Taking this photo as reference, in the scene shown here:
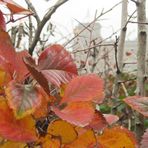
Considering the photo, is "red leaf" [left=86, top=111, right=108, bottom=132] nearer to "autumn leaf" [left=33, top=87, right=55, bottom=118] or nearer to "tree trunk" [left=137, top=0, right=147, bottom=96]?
"autumn leaf" [left=33, top=87, right=55, bottom=118]

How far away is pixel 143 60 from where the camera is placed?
1.07 m

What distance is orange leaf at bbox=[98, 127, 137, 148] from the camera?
602mm

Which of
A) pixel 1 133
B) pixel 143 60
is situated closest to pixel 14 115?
pixel 1 133

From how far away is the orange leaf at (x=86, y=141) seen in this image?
565mm

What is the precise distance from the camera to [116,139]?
0.61 m

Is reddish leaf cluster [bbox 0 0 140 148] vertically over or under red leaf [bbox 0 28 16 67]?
under

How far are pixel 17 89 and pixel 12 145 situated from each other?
0.28 feet

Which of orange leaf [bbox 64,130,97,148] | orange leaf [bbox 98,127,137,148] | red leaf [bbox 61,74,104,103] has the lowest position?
orange leaf [bbox 98,127,137,148]

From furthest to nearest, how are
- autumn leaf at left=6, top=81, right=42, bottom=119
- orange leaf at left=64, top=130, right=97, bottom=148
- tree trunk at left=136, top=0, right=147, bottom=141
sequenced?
tree trunk at left=136, top=0, right=147, bottom=141 < orange leaf at left=64, top=130, right=97, bottom=148 < autumn leaf at left=6, top=81, right=42, bottom=119

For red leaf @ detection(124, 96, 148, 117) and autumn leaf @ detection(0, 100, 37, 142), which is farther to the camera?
red leaf @ detection(124, 96, 148, 117)

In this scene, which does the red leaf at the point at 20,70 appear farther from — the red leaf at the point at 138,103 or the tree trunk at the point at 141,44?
the tree trunk at the point at 141,44

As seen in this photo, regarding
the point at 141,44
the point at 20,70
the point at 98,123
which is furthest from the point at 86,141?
the point at 141,44

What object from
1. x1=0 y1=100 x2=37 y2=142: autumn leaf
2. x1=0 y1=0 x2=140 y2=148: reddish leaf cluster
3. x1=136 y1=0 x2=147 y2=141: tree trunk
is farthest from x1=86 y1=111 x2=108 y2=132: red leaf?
x1=136 y1=0 x2=147 y2=141: tree trunk

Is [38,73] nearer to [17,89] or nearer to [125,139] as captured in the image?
[17,89]
